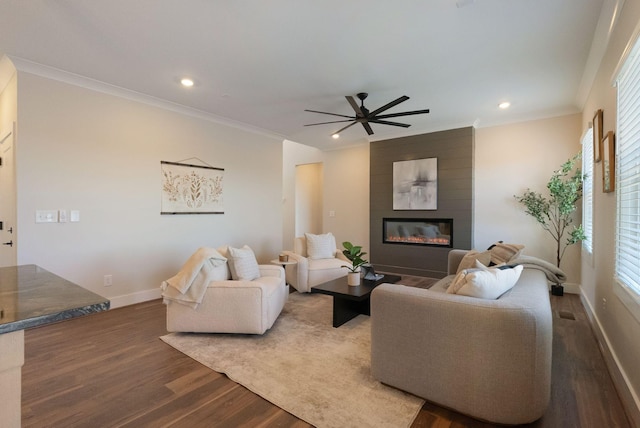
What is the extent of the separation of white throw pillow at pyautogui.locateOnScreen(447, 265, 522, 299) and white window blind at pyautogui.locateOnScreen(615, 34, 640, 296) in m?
0.65

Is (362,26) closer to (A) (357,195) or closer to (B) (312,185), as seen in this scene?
(A) (357,195)

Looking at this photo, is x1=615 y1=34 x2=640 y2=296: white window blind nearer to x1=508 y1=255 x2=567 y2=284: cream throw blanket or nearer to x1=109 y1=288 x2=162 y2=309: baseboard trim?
x1=508 y1=255 x2=567 y2=284: cream throw blanket

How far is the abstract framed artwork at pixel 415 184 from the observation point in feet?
18.2

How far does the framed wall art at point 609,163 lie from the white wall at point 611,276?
7cm

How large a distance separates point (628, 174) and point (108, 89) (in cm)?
496

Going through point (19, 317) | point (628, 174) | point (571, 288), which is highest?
point (628, 174)

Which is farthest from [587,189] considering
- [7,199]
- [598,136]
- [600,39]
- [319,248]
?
[7,199]

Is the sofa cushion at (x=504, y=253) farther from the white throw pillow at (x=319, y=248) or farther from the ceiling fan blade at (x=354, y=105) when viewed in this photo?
the white throw pillow at (x=319, y=248)

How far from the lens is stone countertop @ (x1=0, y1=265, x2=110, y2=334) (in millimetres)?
882

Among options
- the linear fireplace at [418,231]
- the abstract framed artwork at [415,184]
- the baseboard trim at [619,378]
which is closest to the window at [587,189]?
the baseboard trim at [619,378]

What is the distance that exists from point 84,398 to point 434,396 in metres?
2.22

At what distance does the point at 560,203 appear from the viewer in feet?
14.1

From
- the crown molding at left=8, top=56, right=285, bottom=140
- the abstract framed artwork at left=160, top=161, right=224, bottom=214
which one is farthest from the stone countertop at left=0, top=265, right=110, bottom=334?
the abstract framed artwork at left=160, top=161, right=224, bottom=214

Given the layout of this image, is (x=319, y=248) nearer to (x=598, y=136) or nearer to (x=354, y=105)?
(x=354, y=105)
